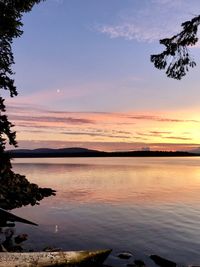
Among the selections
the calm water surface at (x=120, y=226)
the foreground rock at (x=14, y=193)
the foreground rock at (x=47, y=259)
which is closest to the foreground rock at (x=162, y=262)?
the calm water surface at (x=120, y=226)

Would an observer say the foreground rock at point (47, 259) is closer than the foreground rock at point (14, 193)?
Yes

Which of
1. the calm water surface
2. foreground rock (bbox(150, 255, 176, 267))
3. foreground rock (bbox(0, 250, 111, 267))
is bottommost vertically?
the calm water surface

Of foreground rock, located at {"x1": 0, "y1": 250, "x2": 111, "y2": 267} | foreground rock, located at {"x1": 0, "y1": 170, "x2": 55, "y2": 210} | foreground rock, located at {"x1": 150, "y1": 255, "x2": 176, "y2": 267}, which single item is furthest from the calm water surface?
foreground rock, located at {"x1": 0, "y1": 250, "x2": 111, "y2": 267}

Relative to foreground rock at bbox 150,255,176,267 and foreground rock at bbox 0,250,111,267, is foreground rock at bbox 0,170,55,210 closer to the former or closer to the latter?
foreground rock at bbox 150,255,176,267

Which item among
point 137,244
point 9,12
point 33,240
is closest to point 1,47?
point 9,12

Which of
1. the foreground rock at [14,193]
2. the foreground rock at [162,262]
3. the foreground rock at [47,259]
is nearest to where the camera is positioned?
the foreground rock at [47,259]

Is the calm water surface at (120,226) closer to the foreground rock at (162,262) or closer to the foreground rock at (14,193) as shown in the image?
the foreground rock at (162,262)

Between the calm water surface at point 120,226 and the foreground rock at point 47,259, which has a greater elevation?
the foreground rock at point 47,259

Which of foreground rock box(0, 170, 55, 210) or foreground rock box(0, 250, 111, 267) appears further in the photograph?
foreground rock box(0, 170, 55, 210)

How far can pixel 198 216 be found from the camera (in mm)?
38094

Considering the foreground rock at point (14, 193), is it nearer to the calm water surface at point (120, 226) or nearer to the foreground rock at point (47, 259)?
the calm water surface at point (120, 226)

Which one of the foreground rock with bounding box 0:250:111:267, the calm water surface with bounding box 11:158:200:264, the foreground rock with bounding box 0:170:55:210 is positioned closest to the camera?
the foreground rock with bounding box 0:250:111:267

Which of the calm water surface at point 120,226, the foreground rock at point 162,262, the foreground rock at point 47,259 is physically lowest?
the calm water surface at point 120,226

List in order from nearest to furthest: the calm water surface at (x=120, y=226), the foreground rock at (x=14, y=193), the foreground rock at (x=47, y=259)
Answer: the foreground rock at (x=47, y=259), the calm water surface at (x=120, y=226), the foreground rock at (x=14, y=193)
